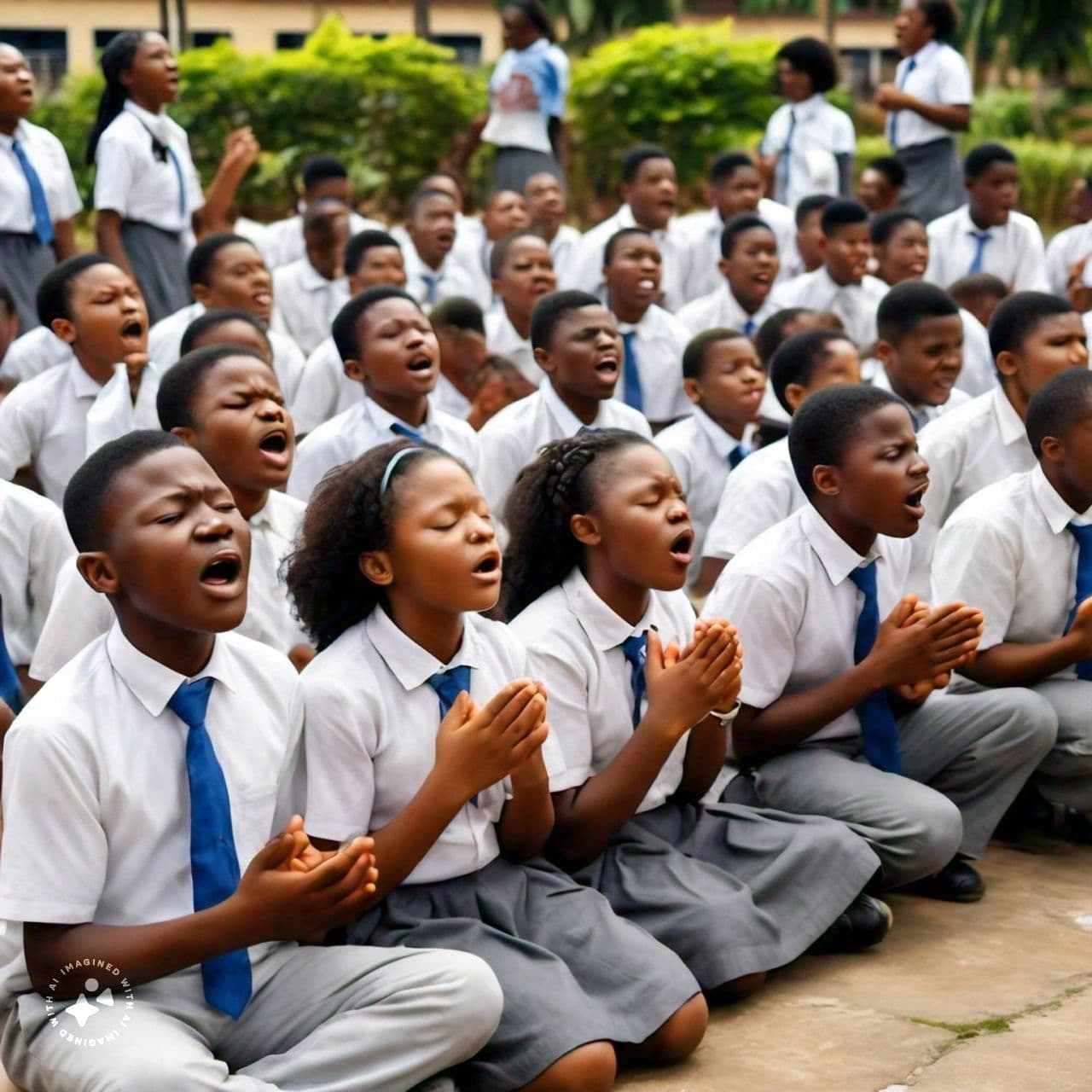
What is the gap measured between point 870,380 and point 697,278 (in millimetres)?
2712

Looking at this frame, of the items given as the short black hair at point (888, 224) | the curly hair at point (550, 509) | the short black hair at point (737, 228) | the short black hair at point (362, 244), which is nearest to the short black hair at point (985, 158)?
the short black hair at point (888, 224)

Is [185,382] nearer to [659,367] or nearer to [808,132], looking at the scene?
[659,367]

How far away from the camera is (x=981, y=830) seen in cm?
376

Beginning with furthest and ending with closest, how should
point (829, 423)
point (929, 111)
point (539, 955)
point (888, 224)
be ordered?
point (929, 111)
point (888, 224)
point (829, 423)
point (539, 955)

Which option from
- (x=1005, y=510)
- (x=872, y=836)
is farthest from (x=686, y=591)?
(x=872, y=836)

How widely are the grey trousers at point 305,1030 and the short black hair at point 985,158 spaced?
5.80 meters

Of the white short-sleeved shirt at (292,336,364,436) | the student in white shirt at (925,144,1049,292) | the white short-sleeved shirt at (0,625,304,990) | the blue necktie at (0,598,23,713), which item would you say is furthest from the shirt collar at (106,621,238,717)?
the student in white shirt at (925,144,1049,292)

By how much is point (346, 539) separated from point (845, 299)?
4501 mm

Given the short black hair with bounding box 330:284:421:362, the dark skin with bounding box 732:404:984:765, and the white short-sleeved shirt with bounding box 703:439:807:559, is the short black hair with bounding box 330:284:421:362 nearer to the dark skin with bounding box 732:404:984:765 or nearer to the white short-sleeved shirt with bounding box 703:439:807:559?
the white short-sleeved shirt with bounding box 703:439:807:559

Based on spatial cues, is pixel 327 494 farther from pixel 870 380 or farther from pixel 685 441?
pixel 870 380

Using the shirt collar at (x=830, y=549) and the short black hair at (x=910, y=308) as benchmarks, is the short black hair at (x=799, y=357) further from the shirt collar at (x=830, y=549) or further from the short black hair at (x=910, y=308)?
the shirt collar at (x=830, y=549)

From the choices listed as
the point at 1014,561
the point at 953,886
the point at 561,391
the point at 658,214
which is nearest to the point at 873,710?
the point at 953,886

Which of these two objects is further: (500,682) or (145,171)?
(145,171)

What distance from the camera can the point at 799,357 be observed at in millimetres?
4980
